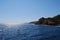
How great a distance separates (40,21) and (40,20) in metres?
1.52

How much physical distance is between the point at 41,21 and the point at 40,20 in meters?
2.39

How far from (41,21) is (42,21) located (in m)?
2.94

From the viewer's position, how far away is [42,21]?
16975 cm

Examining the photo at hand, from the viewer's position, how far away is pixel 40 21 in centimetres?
17488

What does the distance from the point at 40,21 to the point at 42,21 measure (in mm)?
5561

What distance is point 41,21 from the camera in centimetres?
17250

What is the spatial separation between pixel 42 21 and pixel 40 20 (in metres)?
5.07

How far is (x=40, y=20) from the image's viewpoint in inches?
6855

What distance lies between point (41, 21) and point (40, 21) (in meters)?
2.62
